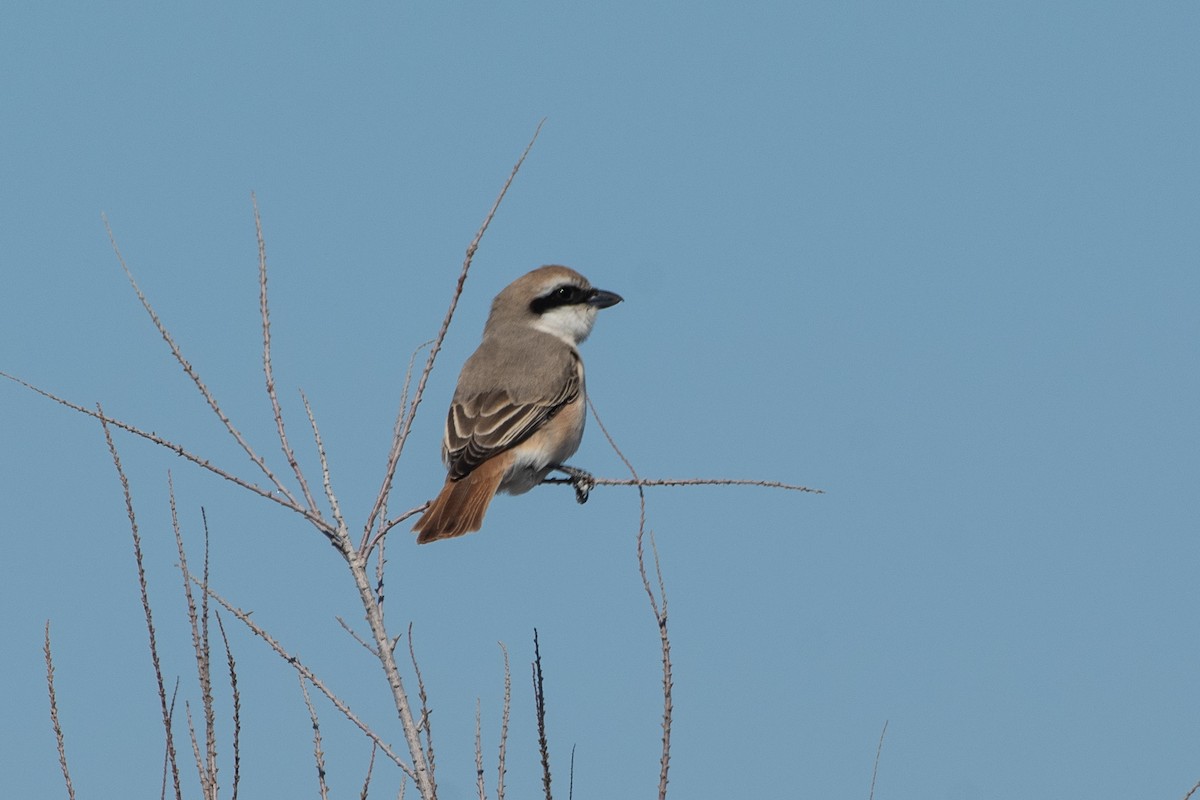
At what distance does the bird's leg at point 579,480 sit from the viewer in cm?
808

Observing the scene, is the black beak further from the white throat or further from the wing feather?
the wing feather

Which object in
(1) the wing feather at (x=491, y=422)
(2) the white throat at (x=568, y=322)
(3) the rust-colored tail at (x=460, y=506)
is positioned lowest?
(3) the rust-colored tail at (x=460, y=506)

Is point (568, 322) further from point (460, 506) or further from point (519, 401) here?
point (460, 506)

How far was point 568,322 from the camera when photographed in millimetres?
8891

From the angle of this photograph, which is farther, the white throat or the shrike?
the white throat

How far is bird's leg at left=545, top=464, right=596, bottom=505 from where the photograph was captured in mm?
8078

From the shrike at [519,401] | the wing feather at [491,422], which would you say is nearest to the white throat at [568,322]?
the shrike at [519,401]

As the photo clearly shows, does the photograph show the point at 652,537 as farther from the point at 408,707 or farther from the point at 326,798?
the point at 326,798

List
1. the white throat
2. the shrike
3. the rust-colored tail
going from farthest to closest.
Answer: the white throat < the shrike < the rust-colored tail

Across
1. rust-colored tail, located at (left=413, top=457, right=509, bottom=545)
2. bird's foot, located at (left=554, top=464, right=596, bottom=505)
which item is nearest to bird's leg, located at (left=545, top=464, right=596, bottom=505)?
bird's foot, located at (left=554, top=464, right=596, bottom=505)

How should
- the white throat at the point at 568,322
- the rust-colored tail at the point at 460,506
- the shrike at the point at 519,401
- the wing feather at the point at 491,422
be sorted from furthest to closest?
1. the white throat at the point at 568,322
2. the wing feather at the point at 491,422
3. the shrike at the point at 519,401
4. the rust-colored tail at the point at 460,506

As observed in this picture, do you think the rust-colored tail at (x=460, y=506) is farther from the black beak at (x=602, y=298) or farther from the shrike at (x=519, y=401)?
the black beak at (x=602, y=298)

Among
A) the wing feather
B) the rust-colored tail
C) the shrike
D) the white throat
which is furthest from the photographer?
the white throat

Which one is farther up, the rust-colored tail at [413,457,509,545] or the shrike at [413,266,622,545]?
the shrike at [413,266,622,545]
